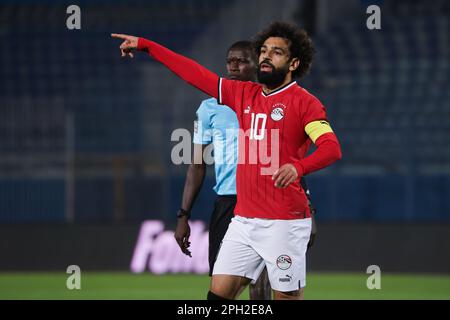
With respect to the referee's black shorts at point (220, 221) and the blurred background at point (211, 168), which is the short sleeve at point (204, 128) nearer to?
the referee's black shorts at point (220, 221)

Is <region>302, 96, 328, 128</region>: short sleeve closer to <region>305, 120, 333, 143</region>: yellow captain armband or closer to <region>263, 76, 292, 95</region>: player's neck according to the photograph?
<region>305, 120, 333, 143</region>: yellow captain armband

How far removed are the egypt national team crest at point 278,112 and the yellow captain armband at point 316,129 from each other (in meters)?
0.17

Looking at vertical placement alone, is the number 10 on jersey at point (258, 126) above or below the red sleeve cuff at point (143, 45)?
below

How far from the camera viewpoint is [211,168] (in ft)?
48.3

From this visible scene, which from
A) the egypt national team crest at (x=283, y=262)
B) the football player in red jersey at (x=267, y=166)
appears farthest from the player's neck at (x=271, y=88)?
the egypt national team crest at (x=283, y=262)

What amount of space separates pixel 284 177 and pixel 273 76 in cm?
77

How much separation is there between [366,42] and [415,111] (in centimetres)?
253

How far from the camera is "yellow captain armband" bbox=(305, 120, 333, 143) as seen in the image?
19.7ft

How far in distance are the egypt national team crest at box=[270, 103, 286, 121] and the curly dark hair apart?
365mm

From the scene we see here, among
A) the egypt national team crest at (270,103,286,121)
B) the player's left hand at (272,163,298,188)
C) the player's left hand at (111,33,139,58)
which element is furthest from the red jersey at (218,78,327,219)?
the player's left hand at (111,33,139,58)

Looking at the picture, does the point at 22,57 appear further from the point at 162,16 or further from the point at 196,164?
the point at 196,164

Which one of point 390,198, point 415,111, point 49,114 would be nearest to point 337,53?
point 415,111

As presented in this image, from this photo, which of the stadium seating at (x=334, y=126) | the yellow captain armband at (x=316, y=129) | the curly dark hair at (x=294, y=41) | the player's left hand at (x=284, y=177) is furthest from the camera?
the stadium seating at (x=334, y=126)

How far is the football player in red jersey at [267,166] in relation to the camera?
616 cm
